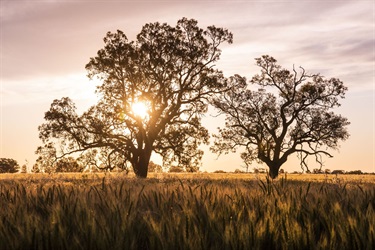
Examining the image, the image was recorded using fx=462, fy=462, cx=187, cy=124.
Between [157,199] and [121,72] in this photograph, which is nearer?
[157,199]

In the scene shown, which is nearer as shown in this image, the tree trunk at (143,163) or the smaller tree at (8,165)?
the tree trunk at (143,163)

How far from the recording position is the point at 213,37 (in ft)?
107

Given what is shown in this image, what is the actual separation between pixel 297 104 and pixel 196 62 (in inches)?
445

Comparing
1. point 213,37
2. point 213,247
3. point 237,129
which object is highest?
point 213,37

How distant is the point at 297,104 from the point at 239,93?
497 cm

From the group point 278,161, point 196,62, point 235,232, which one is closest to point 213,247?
point 235,232

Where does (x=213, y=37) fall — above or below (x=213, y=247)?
above

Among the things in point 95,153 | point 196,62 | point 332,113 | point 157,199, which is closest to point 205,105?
point 196,62

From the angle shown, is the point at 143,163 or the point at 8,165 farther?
the point at 8,165

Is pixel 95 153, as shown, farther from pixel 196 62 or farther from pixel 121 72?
pixel 196 62

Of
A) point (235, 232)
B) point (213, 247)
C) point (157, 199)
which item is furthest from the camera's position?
point (157, 199)

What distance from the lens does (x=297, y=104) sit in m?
38.7

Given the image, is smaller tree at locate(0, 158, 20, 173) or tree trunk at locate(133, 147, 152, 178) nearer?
tree trunk at locate(133, 147, 152, 178)

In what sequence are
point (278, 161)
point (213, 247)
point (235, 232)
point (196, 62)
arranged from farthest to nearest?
1. point (278, 161)
2. point (196, 62)
3. point (235, 232)
4. point (213, 247)
